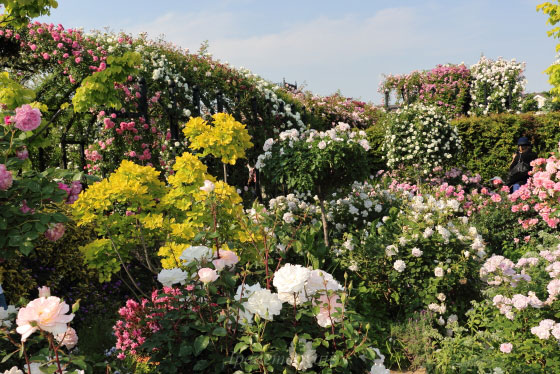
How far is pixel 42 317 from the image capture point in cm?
160

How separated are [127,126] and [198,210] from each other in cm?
388

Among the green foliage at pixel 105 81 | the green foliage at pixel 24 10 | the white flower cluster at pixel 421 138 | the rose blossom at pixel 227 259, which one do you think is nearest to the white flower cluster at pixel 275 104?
the white flower cluster at pixel 421 138

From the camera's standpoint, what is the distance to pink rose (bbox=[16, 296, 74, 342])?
159 cm

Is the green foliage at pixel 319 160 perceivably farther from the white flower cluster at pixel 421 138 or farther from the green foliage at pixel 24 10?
the white flower cluster at pixel 421 138

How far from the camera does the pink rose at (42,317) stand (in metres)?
1.59

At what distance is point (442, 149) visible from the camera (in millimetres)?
9977

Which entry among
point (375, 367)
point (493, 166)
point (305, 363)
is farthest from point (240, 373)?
point (493, 166)

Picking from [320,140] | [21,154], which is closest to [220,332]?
[21,154]

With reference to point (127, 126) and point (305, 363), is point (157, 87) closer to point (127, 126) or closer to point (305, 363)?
point (127, 126)

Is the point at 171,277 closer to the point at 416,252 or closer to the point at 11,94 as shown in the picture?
the point at 416,252

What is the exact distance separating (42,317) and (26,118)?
1.95m

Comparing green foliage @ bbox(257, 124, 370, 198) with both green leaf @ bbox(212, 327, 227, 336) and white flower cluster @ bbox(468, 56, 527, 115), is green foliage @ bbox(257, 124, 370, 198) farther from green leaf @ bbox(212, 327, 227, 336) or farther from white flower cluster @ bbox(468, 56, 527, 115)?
white flower cluster @ bbox(468, 56, 527, 115)

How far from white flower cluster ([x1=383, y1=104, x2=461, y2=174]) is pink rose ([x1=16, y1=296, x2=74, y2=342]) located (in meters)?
8.95

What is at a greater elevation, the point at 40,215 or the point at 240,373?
the point at 40,215
